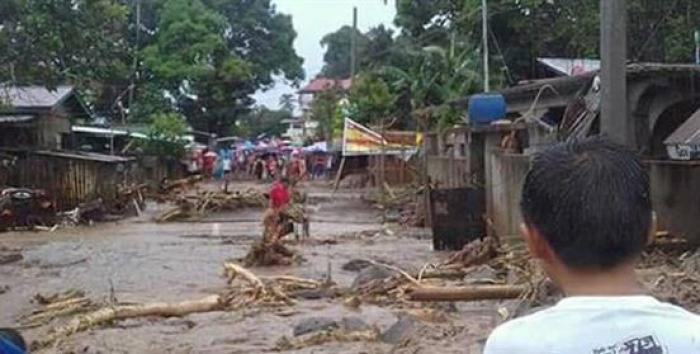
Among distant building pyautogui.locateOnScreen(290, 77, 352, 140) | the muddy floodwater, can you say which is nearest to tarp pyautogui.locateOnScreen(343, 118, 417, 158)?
the muddy floodwater

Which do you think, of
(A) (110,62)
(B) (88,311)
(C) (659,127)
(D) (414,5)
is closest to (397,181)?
(D) (414,5)

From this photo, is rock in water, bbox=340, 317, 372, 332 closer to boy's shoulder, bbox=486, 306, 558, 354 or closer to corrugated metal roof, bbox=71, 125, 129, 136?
boy's shoulder, bbox=486, 306, 558, 354

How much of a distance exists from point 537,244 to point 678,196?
13692 mm

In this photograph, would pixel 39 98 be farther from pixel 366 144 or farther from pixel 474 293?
pixel 474 293

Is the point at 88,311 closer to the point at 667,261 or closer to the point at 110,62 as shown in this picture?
the point at 667,261

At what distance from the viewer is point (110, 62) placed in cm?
2197

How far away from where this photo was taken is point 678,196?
49.1ft

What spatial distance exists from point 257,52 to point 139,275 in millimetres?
50376

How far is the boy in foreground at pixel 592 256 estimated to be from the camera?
72.5 inches

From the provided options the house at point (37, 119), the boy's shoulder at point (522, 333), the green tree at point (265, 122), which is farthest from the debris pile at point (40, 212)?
the green tree at point (265, 122)

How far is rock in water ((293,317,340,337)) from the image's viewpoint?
10617 mm

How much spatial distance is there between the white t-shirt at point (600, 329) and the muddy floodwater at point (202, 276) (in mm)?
7352

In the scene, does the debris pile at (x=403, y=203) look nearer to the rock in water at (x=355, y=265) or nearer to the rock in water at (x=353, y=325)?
the rock in water at (x=355, y=265)

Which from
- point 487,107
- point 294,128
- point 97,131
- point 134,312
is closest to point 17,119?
point 97,131
